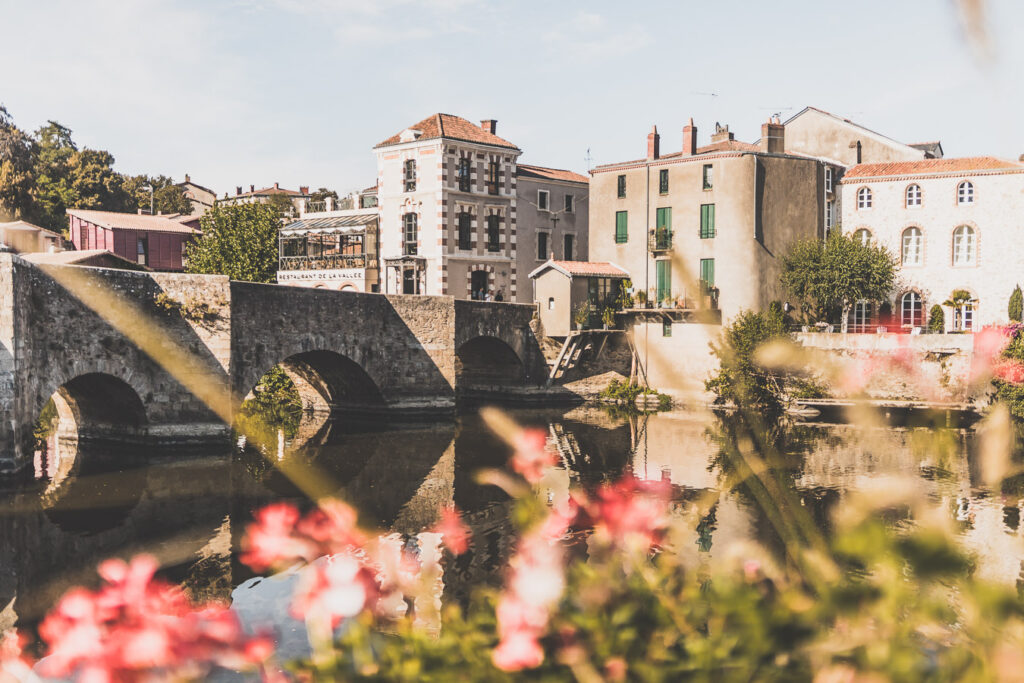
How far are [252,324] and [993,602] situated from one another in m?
26.4

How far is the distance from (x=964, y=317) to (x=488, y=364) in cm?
1994

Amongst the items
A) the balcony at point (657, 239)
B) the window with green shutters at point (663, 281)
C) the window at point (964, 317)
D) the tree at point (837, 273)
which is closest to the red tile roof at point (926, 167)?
the tree at point (837, 273)

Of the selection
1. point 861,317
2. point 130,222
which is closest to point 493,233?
point 861,317

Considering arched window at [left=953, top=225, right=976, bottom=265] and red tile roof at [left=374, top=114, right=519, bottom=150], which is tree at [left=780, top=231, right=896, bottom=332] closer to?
arched window at [left=953, top=225, right=976, bottom=265]

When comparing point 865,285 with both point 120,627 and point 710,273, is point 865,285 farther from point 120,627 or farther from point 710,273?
point 120,627

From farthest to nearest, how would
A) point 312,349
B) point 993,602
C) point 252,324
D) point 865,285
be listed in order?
1. point 865,285
2. point 312,349
3. point 252,324
4. point 993,602

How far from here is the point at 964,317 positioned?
3741 cm

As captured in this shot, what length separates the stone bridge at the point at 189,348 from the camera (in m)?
20.3

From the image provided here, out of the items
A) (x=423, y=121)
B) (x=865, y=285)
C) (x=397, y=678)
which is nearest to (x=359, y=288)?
(x=423, y=121)

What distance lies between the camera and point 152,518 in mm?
17984

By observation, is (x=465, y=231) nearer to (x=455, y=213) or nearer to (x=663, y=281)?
(x=455, y=213)

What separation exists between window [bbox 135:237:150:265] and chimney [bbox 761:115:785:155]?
35342 millimetres

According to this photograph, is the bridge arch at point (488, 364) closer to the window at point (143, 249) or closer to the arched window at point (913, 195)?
the arched window at point (913, 195)

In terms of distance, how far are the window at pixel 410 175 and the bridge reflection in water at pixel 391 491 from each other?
51.4 ft
